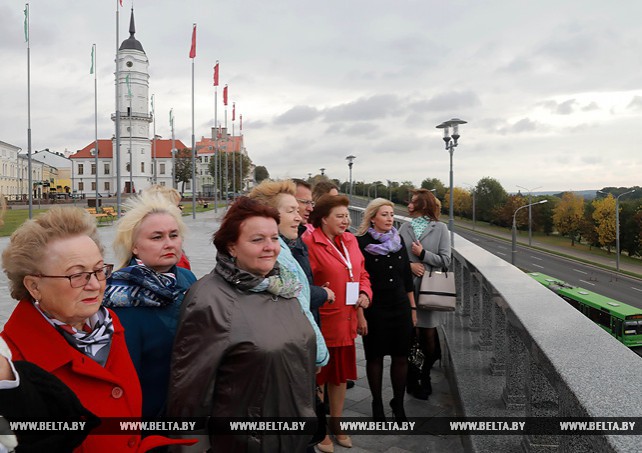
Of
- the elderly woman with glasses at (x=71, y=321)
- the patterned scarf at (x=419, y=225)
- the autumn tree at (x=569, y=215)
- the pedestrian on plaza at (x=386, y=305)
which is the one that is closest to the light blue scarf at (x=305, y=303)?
the elderly woman with glasses at (x=71, y=321)

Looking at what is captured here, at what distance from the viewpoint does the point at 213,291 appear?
2322 millimetres

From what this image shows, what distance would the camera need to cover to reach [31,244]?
6.57ft

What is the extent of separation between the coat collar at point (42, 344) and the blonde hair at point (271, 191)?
1921 mm

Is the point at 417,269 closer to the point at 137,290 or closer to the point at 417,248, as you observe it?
the point at 417,248

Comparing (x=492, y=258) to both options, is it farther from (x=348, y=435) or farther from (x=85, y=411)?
(x=85, y=411)

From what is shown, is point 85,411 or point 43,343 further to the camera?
point 43,343

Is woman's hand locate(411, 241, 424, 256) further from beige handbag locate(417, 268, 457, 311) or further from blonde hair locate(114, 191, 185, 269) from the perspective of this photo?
blonde hair locate(114, 191, 185, 269)

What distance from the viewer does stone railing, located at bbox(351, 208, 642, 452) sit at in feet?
5.15

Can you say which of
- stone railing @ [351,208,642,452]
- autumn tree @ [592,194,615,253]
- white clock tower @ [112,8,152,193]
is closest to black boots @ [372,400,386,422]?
stone railing @ [351,208,642,452]

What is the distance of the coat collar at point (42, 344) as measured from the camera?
1839mm

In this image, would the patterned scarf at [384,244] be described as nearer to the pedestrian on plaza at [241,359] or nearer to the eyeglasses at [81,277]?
the pedestrian on plaza at [241,359]

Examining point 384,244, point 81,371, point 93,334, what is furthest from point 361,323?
point 81,371

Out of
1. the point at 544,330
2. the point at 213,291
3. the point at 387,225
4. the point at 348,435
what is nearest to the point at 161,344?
the point at 213,291

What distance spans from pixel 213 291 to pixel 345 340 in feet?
6.49
